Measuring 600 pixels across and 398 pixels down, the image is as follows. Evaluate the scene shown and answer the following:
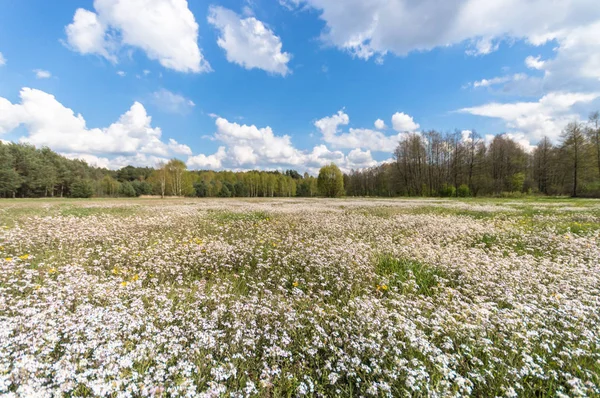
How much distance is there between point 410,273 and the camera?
205 inches

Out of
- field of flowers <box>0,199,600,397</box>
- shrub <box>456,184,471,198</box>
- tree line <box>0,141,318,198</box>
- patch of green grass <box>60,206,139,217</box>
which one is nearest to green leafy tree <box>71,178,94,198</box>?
tree line <box>0,141,318,198</box>

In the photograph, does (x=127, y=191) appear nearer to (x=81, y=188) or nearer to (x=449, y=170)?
(x=81, y=188)

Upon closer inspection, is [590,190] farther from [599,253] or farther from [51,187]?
[51,187]

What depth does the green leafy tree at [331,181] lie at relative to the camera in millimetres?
81625

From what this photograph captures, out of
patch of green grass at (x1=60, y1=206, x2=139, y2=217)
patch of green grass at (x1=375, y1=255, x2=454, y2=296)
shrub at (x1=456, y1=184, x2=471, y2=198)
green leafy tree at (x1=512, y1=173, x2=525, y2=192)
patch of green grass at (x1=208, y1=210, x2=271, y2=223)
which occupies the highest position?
green leafy tree at (x1=512, y1=173, x2=525, y2=192)

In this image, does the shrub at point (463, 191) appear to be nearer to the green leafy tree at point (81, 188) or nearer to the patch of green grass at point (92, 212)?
the patch of green grass at point (92, 212)

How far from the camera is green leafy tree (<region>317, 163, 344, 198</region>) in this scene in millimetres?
81625

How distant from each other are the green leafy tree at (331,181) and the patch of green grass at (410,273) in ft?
250

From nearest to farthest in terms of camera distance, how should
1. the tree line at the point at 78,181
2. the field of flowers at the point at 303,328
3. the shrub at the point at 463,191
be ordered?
the field of flowers at the point at 303,328
the shrub at the point at 463,191
the tree line at the point at 78,181

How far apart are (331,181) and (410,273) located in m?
77.6

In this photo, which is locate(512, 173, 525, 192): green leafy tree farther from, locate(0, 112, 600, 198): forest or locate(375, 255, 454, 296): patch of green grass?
locate(375, 255, 454, 296): patch of green grass

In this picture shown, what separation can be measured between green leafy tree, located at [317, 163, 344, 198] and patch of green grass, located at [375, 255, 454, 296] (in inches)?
2995

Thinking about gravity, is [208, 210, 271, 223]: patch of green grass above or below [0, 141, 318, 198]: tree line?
below

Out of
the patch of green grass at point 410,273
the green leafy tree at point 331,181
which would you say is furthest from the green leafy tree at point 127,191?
the patch of green grass at point 410,273
